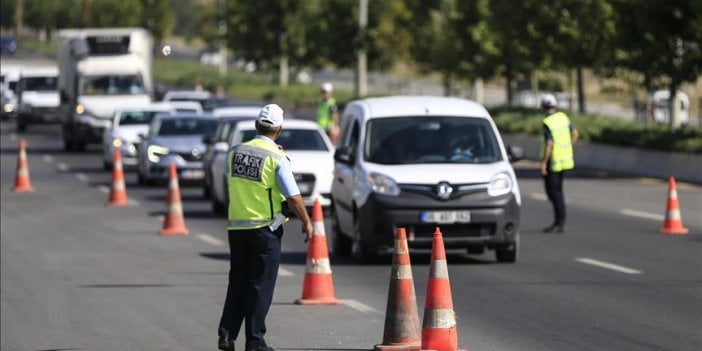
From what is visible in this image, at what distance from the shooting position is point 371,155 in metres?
18.5

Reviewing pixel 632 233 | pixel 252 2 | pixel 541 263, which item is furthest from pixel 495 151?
pixel 252 2

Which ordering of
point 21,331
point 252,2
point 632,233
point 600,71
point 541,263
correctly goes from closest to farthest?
point 21,331
point 541,263
point 632,233
point 600,71
point 252,2

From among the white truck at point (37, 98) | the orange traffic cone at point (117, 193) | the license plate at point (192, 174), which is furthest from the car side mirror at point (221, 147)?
the white truck at point (37, 98)

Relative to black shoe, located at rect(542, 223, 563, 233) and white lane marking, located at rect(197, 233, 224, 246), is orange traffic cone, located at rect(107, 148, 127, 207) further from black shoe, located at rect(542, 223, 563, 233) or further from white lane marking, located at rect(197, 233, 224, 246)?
black shoe, located at rect(542, 223, 563, 233)

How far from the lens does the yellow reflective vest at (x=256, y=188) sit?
11000 mm

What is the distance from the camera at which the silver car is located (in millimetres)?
32062

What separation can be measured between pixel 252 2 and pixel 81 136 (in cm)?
3566

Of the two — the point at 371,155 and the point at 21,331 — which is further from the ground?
the point at 371,155

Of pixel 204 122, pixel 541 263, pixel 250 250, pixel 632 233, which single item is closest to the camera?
pixel 250 250

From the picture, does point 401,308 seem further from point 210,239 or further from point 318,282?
point 210,239

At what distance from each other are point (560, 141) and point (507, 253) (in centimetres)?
410

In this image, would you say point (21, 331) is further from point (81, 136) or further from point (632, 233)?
point (81, 136)

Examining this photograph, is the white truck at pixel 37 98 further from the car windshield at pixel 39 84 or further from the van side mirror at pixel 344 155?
the van side mirror at pixel 344 155

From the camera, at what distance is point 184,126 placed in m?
33.5
